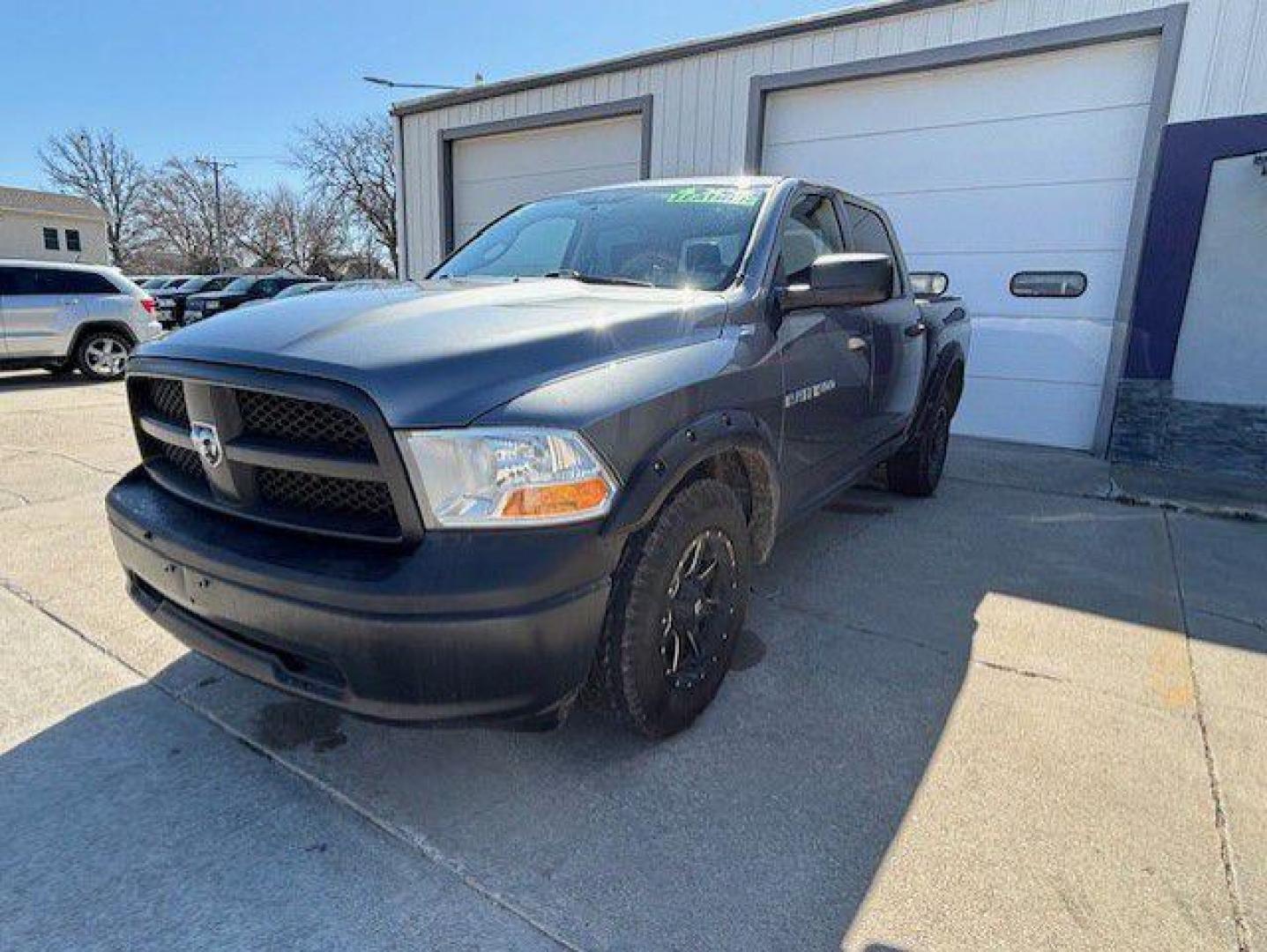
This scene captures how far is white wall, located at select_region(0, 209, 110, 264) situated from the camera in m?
38.8

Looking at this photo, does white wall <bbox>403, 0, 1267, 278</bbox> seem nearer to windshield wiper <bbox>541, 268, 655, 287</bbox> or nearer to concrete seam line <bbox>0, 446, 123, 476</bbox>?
windshield wiper <bbox>541, 268, 655, 287</bbox>

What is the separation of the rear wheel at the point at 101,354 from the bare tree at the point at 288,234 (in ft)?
130

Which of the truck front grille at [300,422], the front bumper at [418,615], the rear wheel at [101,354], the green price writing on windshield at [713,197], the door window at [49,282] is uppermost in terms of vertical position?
the green price writing on windshield at [713,197]

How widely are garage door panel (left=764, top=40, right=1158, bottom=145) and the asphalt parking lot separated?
495 centimetres

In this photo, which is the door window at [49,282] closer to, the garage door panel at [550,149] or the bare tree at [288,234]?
the garage door panel at [550,149]

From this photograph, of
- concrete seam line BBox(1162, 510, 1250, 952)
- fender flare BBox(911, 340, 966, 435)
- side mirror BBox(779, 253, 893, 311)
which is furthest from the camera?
fender flare BBox(911, 340, 966, 435)

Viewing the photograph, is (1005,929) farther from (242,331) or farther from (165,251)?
(165,251)

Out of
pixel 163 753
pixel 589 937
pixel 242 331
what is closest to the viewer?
pixel 589 937

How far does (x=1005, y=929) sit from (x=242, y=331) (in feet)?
7.90

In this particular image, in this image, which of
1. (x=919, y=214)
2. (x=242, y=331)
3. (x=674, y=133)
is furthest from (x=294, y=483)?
(x=674, y=133)

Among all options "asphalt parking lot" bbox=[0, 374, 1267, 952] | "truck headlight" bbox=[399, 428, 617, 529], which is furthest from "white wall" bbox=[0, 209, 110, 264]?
"truck headlight" bbox=[399, 428, 617, 529]

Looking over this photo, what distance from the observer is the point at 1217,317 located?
621 cm

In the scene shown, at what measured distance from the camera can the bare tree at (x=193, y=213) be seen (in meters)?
53.8

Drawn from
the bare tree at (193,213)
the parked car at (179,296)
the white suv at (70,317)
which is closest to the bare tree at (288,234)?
the bare tree at (193,213)
